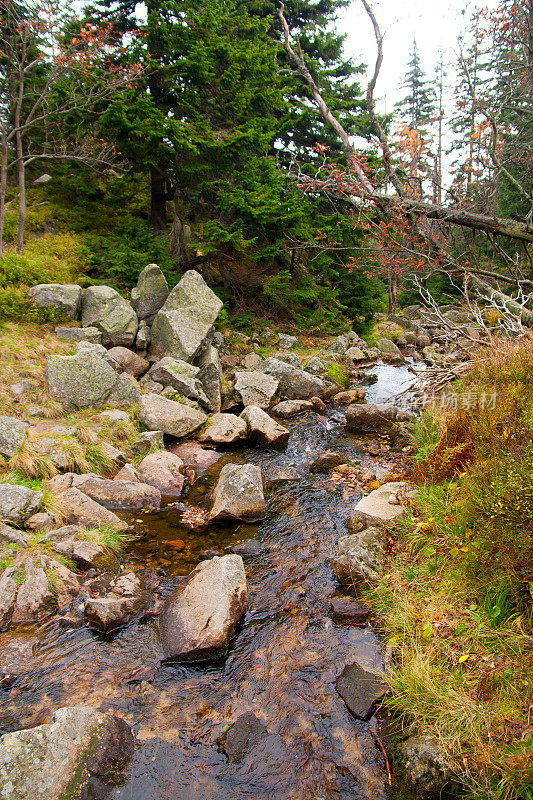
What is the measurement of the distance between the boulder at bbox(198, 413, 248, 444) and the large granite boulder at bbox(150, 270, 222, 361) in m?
2.47

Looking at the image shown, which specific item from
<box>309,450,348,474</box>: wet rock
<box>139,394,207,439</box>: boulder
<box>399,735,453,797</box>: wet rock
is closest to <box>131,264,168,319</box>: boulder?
<box>139,394,207,439</box>: boulder

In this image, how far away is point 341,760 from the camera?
3.00 meters

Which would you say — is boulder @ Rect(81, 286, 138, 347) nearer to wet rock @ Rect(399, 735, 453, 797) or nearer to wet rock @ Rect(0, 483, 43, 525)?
wet rock @ Rect(0, 483, 43, 525)

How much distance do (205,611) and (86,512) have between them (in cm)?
264

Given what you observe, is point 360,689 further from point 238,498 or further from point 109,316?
point 109,316

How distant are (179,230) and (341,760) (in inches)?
592

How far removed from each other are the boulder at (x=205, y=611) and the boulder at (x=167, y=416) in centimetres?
454

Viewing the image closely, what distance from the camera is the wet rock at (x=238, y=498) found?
20.3 ft

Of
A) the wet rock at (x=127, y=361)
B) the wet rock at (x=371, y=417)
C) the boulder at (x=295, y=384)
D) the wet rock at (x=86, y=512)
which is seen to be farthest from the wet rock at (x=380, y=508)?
the wet rock at (x=127, y=361)

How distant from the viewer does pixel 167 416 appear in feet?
29.2

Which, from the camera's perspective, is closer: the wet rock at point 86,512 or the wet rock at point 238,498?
the wet rock at point 86,512

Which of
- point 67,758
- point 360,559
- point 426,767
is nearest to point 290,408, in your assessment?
point 360,559

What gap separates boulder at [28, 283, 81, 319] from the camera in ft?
32.9

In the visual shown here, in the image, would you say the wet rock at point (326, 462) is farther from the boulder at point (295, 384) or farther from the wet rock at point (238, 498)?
the boulder at point (295, 384)
